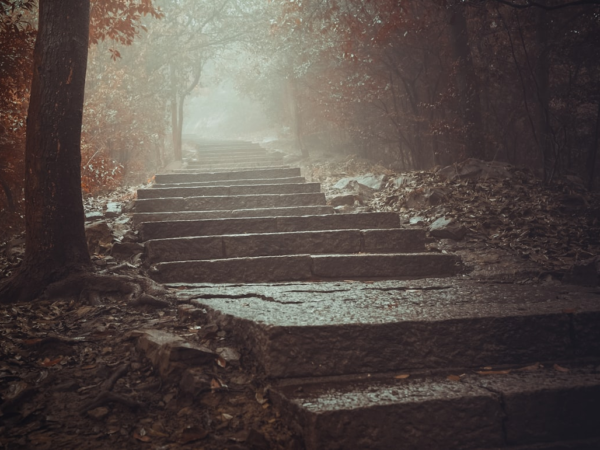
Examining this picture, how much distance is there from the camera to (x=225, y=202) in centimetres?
713

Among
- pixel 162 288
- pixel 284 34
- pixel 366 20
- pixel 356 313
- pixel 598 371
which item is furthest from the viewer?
pixel 284 34

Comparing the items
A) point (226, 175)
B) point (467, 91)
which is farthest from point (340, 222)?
point (467, 91)

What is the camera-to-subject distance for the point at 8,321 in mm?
3295

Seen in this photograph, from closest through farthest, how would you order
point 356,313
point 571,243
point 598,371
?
point 598,371, point 356,313, point 571,243

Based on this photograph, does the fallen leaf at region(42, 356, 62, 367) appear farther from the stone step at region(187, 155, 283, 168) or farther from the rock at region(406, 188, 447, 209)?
the stone step at region(187, 155, 283, 168)

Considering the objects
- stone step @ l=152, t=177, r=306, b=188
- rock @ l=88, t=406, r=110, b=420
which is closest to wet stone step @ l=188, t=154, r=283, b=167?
stone step @ l=152, t=177, r=306, b=188

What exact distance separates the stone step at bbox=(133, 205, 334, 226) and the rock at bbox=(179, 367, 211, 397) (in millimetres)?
3955

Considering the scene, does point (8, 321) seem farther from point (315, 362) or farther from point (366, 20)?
point (366, 20)

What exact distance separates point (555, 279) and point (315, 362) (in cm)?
302

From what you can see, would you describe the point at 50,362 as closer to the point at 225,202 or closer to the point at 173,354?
the point at 173,354

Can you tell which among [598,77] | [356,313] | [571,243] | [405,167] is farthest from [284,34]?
[356,313]

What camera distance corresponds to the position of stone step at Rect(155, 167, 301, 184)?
9302 millimetres

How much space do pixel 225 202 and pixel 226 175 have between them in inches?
101

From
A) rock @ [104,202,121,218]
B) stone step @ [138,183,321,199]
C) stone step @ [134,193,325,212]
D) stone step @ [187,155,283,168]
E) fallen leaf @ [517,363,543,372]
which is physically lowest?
fallen leaf @ [517,363,543,372]
